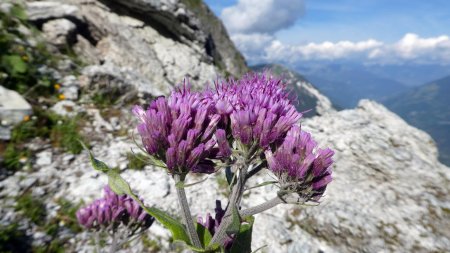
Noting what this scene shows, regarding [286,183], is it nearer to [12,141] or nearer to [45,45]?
[12,141]

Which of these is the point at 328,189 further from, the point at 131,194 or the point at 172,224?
the point at 131,194

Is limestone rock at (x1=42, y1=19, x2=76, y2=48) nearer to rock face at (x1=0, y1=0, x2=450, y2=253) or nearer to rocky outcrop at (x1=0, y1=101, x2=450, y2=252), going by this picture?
rock face at (x1=0, y1=0, x2=450, y2=253)

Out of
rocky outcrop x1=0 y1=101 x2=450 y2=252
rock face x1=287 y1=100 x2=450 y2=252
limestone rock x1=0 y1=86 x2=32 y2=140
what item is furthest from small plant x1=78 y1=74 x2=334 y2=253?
limestone rock x1=0 y1=86 x2=32 y2=140

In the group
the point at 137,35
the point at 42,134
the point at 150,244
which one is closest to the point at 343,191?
the point at 150,244

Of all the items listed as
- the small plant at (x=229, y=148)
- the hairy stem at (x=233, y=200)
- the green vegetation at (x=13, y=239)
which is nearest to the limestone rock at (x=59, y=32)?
the green vegetation at (x=13, y=239)

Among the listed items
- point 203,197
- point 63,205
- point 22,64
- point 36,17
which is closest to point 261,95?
point 203,197

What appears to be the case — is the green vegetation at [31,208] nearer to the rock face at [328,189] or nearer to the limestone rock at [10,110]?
the rock face at [328,189]
